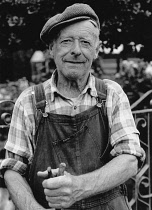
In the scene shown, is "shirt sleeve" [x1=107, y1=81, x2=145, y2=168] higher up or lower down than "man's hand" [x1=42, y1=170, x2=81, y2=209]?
higher up

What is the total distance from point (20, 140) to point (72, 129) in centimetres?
26

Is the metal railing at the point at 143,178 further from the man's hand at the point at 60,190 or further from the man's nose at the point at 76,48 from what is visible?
the man's hand at the point at 60,190

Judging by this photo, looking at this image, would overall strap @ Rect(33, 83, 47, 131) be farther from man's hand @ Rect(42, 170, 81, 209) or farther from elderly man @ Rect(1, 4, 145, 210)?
man's hand @ Rect(42, 170, 81, 209)

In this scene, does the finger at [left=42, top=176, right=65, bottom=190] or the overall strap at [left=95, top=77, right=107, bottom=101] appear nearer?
the finger at [left=42, top=176, right=65, bottom=190]

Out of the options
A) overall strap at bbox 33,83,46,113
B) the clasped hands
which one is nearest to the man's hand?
the clasped hands

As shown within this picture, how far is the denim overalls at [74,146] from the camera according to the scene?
191 centimetres

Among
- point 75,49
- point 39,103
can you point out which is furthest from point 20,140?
point 75,49

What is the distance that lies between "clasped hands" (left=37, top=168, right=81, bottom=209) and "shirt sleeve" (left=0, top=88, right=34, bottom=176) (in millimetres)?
345

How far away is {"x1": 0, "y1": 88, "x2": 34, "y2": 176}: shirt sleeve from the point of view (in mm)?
1904

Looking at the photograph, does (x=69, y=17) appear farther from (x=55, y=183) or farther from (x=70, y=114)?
(x=55, y=183)

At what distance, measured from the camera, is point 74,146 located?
6.28 feet

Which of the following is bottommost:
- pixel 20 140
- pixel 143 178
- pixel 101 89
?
pixel 143 178

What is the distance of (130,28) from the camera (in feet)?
16.4

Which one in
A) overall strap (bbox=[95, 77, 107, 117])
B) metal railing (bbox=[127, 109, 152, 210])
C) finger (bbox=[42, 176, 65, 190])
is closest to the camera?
finger (bbox=[42, 176, 65, 190])
